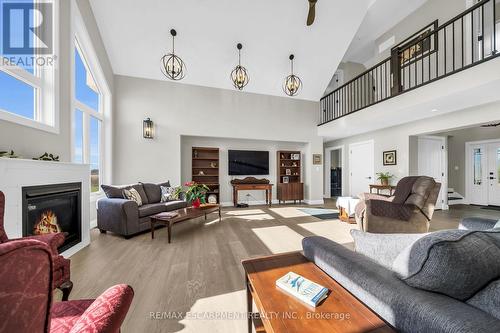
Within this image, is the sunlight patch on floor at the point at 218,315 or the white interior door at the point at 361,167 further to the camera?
the white interior door at the point at 361,167

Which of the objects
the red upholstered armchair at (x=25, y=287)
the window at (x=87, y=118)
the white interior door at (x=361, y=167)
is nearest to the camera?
the red upholstered armchair at (x=25, y=287)

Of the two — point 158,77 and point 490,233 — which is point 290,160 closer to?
point 158,77

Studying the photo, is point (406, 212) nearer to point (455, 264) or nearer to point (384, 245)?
point (384, 245)

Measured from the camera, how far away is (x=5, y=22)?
213 centimetres

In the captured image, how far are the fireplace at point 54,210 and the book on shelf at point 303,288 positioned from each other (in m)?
2.53

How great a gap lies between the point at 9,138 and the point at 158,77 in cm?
391

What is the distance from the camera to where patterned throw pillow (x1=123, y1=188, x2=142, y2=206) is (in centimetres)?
368

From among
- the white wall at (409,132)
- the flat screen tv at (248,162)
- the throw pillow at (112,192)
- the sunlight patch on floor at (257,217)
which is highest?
the white wall at (409,132)

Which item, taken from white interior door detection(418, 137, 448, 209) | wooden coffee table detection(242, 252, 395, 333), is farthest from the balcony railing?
wooden coffee table detection(242, 252, 395, 333)

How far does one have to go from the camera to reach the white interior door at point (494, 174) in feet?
19.7

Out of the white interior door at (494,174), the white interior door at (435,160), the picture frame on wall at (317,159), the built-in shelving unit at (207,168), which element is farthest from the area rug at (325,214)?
the white interior door at (494,174)

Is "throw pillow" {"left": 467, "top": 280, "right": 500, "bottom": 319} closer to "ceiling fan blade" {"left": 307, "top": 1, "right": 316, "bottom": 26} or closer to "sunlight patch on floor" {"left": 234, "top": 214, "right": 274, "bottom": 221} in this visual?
"ceiling fan blade" {"left": 307, "top": 1, "right": 316, "bottom": 26}

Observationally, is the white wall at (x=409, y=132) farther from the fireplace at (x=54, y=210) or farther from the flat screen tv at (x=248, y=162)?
the fireplace at (x=54, y=210)

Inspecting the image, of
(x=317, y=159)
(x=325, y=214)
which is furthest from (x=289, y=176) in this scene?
(x=325, y=214)
